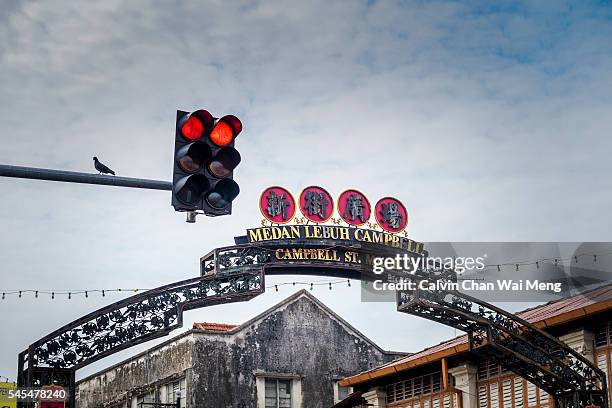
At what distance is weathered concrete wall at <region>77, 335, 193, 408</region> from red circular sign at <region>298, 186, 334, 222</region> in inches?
487

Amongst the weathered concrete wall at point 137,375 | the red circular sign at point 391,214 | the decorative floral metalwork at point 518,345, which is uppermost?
the red circular sign at point 391,214

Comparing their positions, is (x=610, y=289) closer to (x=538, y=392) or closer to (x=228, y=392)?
(x=538, y=392)

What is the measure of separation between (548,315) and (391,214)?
201 inches

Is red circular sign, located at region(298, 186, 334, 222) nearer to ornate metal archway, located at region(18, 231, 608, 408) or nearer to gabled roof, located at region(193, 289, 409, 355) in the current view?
ornate metal archway, located at region(18, 231, 608, 408)

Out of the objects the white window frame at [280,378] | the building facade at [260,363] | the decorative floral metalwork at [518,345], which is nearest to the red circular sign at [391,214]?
the decorative floral metalwork at [518,345]

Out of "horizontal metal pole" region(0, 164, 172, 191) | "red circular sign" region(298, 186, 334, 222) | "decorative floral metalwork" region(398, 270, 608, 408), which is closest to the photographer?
"horizontal metal pole" region(0, 164, 172, 191)

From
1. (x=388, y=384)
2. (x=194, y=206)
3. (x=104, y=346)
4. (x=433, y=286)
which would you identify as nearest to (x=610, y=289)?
(x=433, y=286)

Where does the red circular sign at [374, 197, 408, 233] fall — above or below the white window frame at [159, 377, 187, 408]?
above

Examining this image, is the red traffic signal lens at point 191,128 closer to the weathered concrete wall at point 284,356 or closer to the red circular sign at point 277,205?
the red circular sign at point 277,205

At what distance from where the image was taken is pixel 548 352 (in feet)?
70.7

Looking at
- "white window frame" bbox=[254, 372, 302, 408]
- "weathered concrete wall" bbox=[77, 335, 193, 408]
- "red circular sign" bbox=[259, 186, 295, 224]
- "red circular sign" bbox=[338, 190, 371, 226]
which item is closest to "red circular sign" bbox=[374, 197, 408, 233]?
"red circular sign" bbox=[338, 190, 371, 226]

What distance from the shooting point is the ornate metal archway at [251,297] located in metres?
21.3

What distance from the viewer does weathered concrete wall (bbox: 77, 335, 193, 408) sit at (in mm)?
37719

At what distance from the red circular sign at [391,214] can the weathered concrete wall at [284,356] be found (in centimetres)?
1254
